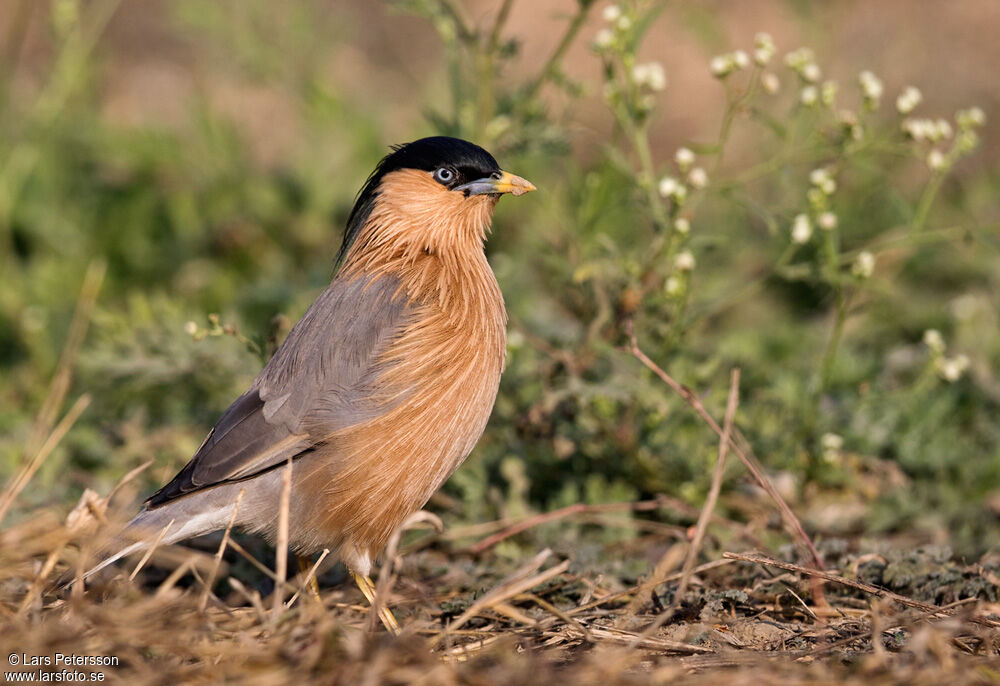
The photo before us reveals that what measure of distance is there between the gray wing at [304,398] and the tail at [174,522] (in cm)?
5

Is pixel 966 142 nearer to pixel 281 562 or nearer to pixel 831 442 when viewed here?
pixel 831 442

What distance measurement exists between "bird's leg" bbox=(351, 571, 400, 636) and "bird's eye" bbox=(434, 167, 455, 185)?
1779 millimetres

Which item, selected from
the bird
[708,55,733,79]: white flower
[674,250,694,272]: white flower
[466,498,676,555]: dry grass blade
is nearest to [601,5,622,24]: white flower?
[708,55,733,79]: white flower

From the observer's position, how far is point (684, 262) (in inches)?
187

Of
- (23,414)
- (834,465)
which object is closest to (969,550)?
(834,465)

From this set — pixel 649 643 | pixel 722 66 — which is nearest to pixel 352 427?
pixel 649 643

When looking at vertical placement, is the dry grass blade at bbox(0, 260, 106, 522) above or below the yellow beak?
below

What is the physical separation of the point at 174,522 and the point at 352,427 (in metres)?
0.81

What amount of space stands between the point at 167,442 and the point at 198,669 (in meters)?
2.67

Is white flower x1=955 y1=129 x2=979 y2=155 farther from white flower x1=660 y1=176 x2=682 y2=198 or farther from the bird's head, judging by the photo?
the bird's head

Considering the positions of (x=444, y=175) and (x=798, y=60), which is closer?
(x=444, y=175)

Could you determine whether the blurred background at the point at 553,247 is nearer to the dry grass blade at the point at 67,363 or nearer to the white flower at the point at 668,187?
the dry grass blade at the point at 67,363

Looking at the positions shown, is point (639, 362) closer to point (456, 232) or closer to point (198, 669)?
point (456, 232)

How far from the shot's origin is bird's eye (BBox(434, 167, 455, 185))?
4.75m
